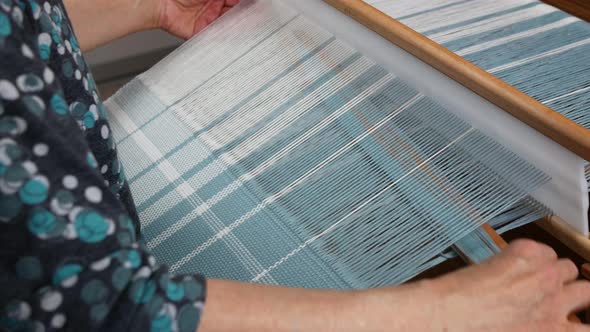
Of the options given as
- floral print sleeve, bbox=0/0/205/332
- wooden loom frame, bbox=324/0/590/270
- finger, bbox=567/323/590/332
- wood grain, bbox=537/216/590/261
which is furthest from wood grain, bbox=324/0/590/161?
floral print sleeve, bbox=0/0/205/332

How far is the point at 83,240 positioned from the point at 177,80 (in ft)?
2.59

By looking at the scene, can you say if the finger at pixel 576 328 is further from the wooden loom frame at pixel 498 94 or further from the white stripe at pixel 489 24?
the white stripe at pixel 489 24

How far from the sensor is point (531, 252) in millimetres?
661

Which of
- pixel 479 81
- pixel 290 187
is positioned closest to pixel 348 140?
pixel 290 187

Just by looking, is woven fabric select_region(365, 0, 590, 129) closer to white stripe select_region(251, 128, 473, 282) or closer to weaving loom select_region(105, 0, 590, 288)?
weaving loom select_region(105, 0, 590, 288)

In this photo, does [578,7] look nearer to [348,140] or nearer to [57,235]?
[348,140]

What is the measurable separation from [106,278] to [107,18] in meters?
0.83

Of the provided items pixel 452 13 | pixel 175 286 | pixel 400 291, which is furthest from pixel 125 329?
pixel 452 13

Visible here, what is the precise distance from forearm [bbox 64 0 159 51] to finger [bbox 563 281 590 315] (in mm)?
940

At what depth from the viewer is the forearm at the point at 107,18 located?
1.18 m

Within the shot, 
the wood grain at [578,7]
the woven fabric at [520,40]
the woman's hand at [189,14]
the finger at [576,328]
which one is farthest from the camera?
the wood grain at [578,7]

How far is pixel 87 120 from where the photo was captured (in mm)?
767

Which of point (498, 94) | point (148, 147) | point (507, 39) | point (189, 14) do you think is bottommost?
point (148, 147)

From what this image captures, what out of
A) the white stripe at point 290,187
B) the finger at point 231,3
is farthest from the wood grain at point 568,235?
the finger at point 231,3
